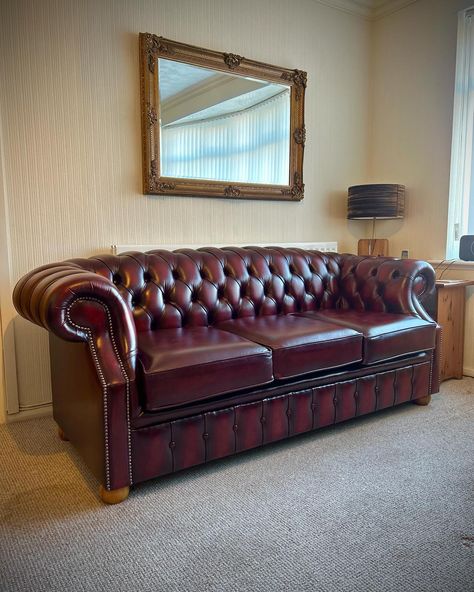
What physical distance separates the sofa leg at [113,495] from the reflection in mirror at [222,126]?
1804mm

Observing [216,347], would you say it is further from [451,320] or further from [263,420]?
[451,320]

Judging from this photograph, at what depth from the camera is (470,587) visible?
1262 millimetres

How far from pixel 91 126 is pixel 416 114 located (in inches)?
93.3

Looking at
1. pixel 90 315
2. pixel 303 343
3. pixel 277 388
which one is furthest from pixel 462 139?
pixel 90 315

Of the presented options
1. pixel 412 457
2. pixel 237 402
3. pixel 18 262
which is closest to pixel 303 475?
pixel 237 402

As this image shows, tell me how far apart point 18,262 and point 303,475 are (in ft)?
5.76

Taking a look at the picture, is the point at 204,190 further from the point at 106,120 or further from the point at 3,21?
the point at 3,21

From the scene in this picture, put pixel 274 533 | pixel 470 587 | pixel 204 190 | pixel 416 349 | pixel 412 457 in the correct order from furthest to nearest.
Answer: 1. pixel 204 190
2. pixel 416 349
3. pixel 412 457
4. pixel 274 533
5. pixel 470 587

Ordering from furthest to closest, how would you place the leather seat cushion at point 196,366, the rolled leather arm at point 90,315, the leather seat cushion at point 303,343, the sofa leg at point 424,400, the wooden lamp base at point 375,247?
the wooden lamp base at point 375,247 → the sofa leg at point 424,400 → the leather seat cushion at point 303,343 → the leather seat cushion at point 196,366 → the rolled leather arm at point 90,315

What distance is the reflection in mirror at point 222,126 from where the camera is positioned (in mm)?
2779

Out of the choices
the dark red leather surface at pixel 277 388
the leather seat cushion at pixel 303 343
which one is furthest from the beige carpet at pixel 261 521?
the leather seat cushion at pixel 303 343

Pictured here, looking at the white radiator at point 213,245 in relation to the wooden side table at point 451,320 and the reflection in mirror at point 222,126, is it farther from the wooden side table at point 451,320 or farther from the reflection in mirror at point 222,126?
the wooden side table at point 451,320

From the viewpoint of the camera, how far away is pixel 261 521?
5.17ft

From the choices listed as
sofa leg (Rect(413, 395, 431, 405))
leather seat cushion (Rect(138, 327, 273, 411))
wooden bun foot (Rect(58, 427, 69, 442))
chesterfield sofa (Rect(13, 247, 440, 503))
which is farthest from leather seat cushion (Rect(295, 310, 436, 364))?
wooden bun foot (Rect(58, 427, 69, 442))
